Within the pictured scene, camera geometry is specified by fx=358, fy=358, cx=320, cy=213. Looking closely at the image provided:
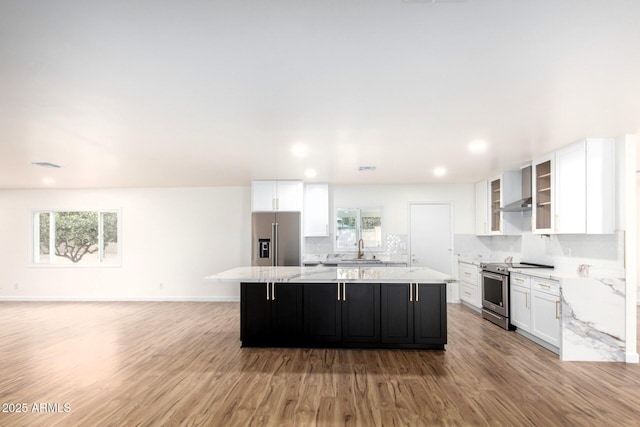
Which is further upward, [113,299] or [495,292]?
[495,292]

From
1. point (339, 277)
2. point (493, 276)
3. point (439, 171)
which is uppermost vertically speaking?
point (439, 171)

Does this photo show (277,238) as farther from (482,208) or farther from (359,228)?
(482,208)

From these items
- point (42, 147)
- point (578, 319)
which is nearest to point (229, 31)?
point (42, 147)

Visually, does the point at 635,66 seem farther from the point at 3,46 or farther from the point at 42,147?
the point at 42,147

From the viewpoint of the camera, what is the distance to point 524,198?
211 inches

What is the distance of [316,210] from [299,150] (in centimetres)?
277

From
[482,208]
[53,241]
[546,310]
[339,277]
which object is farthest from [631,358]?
[53,241]

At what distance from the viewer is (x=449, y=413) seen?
270 centimetres

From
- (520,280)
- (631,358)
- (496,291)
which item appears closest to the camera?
(631,358)

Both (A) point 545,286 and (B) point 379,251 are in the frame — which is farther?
(B) point 379,251

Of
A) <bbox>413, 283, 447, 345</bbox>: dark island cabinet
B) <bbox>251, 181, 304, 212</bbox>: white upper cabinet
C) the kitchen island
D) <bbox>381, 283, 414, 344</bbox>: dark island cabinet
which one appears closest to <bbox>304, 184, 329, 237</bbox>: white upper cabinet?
<bbox>251, 181, 304, 212</bbox>: white upper cabinet

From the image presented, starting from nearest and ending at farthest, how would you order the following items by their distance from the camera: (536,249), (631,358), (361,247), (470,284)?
(631,358)
(536,249)
(470,284)
(361,247)

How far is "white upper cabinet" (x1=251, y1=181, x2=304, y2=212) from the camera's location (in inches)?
260

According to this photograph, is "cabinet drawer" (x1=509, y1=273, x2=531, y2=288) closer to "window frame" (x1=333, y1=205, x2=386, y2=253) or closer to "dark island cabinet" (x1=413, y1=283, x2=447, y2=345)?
"dark island cabinet" (x1=413, y1=283, x2=447, y2=345)
